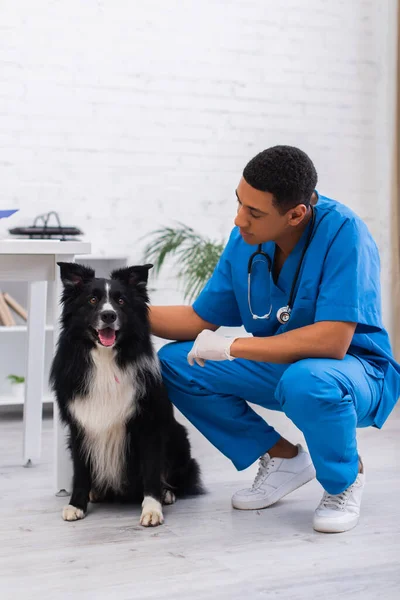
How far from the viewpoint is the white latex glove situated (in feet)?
6.71

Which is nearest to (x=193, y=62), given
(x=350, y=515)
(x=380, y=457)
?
(x=380, y=457)

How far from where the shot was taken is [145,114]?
14.0 ft

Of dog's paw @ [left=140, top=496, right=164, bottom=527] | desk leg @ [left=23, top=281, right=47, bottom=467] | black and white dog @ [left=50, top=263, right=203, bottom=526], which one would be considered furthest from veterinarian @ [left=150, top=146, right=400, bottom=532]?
desk leg @ [left=23, top=281, right=47, bottom=467]

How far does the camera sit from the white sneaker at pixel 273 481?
221 cm

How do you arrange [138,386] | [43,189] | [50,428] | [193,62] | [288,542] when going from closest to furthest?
[288,542] → [138,386] → [50,428] → [43,189] → [193,62]

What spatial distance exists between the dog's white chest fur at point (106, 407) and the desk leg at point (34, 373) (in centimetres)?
65

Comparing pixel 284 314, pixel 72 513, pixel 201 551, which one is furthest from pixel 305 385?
pixel 72 513

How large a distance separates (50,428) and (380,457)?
148 centimetres

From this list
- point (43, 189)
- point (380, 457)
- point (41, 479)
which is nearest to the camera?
point (41, 479)

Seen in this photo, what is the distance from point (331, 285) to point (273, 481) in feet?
1.99

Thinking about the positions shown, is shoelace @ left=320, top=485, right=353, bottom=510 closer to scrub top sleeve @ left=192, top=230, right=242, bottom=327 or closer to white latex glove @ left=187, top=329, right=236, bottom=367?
white latex glove @ left=187, top=329, right=236, bottom=367

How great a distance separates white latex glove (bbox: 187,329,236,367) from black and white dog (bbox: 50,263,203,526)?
133 mm

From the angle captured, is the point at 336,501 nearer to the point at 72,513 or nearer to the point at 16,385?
the point at 72,513

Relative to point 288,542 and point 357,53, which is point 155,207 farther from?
point 288,542
